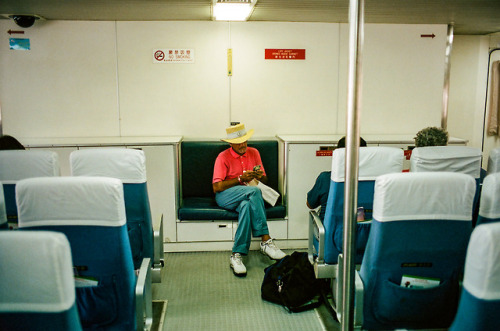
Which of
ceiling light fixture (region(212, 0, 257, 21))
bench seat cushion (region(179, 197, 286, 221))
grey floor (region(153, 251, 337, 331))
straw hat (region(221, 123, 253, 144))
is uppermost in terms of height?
ceiling light fixture (region(212, 0, 257, 21))

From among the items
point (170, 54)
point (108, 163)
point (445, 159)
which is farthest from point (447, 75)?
point (108, 163)

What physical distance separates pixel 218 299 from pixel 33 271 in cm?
261

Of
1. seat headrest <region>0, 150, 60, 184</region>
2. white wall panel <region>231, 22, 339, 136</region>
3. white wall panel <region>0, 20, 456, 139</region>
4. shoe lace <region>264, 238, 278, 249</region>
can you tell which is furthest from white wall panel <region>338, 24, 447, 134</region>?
seat headrest <region>0, 150, 60, 184</region>

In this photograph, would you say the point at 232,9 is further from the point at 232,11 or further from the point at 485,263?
the point at 485,263

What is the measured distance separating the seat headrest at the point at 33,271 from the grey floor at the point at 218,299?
6.85 ft

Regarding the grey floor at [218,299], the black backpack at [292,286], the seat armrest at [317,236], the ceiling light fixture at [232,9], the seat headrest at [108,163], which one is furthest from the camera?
the ceiling light fixture at [232,9]

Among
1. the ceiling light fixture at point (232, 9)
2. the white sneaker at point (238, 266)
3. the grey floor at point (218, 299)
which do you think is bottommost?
the grey floor at point (218, 299)

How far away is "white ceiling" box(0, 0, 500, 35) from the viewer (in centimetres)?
407

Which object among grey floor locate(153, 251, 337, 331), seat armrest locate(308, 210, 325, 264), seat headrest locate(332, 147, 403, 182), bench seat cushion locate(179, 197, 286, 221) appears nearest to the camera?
seat headrest locate(332, 147, 403, 182)

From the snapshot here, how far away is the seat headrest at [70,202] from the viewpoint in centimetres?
195

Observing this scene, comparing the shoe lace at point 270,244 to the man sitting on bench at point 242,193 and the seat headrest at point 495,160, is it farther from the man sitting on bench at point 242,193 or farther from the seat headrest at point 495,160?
the seat headrest at point 495,160

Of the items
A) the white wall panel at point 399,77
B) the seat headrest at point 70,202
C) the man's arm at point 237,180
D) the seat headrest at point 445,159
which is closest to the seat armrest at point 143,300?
the seat headrest at point 70,202

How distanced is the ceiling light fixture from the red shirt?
1508 mm

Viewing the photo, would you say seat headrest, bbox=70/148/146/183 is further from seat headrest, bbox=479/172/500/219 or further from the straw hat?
seat headrest, bbox=479/172/500/219
